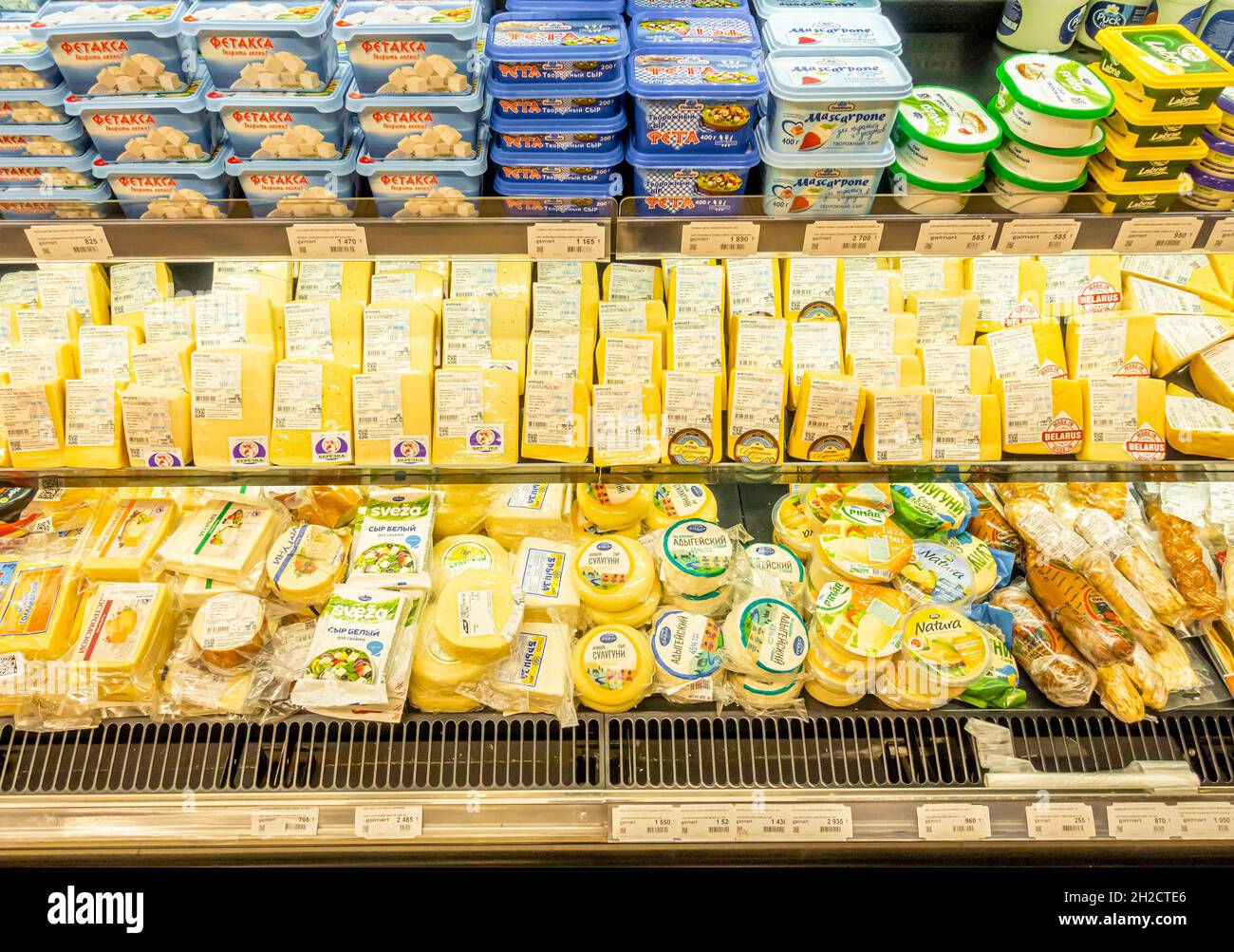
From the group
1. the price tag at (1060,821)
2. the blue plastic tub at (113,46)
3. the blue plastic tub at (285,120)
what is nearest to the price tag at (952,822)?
the price tag at (1060,821)

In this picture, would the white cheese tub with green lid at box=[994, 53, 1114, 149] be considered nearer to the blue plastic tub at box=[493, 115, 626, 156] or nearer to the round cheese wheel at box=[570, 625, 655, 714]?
the blue plastic tub at box=[493, 115, 626, 156]

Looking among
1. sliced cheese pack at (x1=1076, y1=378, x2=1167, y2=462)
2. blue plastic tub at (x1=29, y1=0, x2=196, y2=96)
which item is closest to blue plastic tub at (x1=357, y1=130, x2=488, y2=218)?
blue plastic tub at (x1=29, y1=0, x2=196, y2=96)

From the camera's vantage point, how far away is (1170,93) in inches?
50.2

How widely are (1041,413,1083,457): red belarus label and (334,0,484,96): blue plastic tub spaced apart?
1.15 meters

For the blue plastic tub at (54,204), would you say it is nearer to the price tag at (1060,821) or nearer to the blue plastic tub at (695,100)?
the blue plastic tub at (695,100)

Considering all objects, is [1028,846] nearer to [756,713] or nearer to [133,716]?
[756,713]

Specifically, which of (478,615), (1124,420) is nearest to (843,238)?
(1124,420)

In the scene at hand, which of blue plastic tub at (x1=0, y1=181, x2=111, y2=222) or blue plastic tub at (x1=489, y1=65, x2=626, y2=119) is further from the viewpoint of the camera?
blue plastic tub at (x1=489, y1=65, x2=626, y2=119)

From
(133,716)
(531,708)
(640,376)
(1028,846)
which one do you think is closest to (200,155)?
(640,376)

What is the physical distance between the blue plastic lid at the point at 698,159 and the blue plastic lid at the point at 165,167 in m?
0.70

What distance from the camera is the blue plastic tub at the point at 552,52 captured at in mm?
1366

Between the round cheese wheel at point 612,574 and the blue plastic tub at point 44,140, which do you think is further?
the round cheese wheel at point 612,574

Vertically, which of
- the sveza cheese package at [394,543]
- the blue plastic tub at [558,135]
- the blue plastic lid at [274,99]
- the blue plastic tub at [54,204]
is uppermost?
the blue plastic lid at [274,99]

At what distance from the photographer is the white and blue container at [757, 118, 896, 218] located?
4.50 ft
